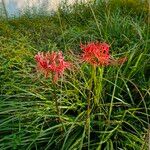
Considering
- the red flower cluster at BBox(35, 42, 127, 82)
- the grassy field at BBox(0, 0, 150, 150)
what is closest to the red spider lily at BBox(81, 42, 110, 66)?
the red flower cluster at BBox(35, 42, 127, 82)

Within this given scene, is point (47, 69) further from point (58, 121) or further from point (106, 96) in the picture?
point (106, 96)

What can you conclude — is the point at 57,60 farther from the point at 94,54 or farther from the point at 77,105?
the point at 77,105

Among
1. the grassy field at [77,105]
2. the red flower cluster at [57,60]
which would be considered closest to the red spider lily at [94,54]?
the red flower cluster at [57,60]

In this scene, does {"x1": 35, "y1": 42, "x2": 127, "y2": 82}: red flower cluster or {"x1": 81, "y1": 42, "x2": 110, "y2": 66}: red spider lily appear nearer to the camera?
{"x1": 35, "y1": 42, "x2": 127, "y2": 82}: red flower cluster

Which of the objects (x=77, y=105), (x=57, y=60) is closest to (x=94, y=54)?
(x=57, y=60)

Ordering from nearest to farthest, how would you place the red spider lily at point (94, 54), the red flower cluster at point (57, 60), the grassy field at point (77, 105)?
the red flower cluster at point (57, 60)
the red spider lily at point (94, 54)
the grassy field at point (77, 105)

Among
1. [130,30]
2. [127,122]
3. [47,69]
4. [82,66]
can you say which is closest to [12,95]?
[82,66]

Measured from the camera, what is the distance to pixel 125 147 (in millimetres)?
3832

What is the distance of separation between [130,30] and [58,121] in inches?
83.0

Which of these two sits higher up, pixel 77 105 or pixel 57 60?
pixel 57 60

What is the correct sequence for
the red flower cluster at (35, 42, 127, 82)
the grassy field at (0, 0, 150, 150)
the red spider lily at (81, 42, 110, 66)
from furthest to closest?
the grassy field at (0, 0, 150, 150) → the red spider lily at (81, 42, 110, 66) → the red flower cluster at (35, 42, 127, 82)

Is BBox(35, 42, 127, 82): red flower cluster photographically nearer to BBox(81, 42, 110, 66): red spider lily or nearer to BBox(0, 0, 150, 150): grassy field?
BBox(81, 42, 110, 66): red spider lily

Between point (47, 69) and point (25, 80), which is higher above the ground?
point (47, 69)

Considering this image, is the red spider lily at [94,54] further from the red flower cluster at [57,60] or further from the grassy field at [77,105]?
the grassy field at [77,105]
